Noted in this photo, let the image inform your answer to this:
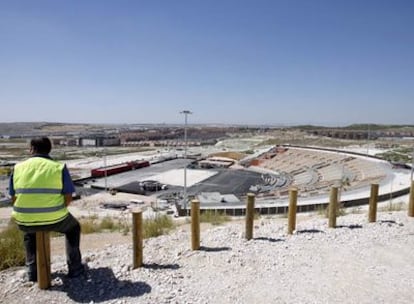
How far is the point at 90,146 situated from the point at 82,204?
340 ft

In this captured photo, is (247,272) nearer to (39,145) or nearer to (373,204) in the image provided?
(39,145)

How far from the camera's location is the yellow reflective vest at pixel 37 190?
4.71 m

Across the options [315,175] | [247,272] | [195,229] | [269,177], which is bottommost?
[269,177]

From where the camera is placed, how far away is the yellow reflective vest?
15.5ft

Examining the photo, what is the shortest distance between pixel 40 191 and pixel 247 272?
11.6 ft

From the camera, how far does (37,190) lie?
4.72 meters

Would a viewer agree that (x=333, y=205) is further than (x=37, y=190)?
Yes

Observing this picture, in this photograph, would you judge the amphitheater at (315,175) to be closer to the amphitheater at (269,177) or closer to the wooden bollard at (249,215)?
the amphitheater at (269,177)

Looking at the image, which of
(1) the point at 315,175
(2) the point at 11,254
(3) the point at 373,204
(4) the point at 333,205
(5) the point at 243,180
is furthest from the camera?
(5) the point at 243,180

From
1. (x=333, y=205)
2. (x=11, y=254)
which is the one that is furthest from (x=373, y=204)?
(x=11, y=254)

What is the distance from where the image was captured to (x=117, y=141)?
142 metres

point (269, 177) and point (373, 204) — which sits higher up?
point (373, 204)

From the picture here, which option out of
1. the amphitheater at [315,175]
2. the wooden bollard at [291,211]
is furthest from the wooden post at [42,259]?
the amphitheater at [315,175]

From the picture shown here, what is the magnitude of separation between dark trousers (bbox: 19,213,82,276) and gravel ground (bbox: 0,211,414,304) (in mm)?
267
